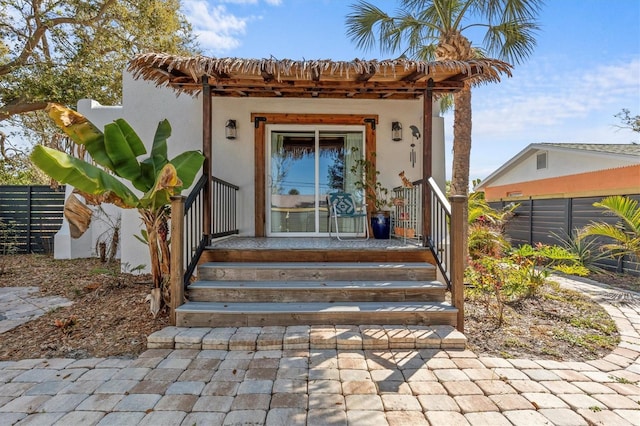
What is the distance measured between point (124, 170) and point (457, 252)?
3.89 meters

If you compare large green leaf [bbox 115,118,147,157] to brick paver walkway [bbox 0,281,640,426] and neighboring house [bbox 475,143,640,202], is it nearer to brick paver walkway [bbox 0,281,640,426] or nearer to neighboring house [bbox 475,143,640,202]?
brick paver walkway [bbox 0,281,640,426]

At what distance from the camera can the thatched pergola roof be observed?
169 inches

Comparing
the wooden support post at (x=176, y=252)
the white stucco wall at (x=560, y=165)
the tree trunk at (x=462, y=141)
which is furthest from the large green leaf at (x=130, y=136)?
the white stucco wall at (x=560, y=165)

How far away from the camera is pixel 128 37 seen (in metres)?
8.88

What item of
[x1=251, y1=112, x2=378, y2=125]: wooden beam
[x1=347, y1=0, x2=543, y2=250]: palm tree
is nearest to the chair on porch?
[x1=251, y1=112, x2=378, y2=125]: wooden beam

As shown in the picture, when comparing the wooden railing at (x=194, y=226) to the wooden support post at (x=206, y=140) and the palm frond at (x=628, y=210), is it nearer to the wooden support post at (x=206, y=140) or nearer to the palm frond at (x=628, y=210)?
the wooden support post at (x=206, y=140)

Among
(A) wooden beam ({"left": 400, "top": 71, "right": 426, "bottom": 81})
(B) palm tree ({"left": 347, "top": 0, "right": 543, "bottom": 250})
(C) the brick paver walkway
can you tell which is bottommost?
(C) the brick paver walkway

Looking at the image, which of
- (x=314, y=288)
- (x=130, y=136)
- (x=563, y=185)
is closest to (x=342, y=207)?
(x=314, y=288)

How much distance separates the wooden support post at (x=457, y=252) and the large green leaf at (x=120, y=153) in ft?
12.0

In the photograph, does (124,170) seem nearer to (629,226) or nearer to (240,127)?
(240,127)

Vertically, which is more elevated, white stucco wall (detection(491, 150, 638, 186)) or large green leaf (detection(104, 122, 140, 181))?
white stucco wall (detection(491, 150, 638, 186))

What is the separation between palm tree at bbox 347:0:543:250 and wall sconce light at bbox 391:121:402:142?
1180 millimetres

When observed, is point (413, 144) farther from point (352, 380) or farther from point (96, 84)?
point (96, 84)

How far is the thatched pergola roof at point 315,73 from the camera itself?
4.30 m
